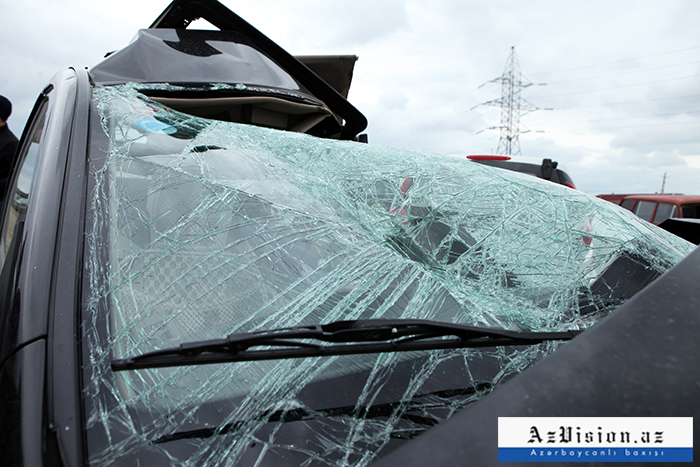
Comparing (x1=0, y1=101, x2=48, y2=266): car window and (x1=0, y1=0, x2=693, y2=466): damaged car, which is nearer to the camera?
(x1=0, y1=0, x2=693, y2=466): damaged car

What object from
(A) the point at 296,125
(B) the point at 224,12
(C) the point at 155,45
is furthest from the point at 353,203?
(B) the point at 224,12

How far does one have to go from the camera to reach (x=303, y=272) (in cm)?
105

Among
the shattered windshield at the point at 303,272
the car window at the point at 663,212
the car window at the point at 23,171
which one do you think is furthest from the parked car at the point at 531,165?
the car window at the point at 663,212

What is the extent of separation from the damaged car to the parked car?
2951 millimetres

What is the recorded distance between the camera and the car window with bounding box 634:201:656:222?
27.9ft

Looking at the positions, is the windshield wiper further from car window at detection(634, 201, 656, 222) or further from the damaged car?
car window at detection(634, 201, 656, 222)

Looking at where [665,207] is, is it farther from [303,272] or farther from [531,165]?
[303,272]

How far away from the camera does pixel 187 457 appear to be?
67cm

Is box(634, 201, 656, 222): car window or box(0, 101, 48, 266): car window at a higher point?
box(634, 201, 656, 222): car window

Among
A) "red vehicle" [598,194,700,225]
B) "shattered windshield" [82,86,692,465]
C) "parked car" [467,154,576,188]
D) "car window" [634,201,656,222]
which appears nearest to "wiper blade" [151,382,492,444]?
"shattered windshield" [82,86,692,465]

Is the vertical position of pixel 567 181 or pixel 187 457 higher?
pixel 567 181

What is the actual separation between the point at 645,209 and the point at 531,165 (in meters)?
6.19

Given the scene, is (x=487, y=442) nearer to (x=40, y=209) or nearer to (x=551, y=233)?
(x=551, y=233)

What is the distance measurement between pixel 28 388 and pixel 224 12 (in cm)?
238
